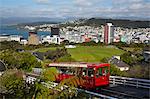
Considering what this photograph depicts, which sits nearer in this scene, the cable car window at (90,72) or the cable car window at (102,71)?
the cable car window at (90,72)

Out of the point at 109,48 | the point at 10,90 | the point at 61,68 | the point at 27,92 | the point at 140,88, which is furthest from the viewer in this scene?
the point at 109,48

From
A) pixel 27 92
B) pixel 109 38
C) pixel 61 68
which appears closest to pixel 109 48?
pixel 109 38

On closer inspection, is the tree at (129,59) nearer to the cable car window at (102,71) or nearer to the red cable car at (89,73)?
the cable car window at (102,71)

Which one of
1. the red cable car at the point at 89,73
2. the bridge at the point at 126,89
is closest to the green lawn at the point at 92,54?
the red cable car at the point at 89,73

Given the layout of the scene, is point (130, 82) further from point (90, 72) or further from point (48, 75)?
point (48, 75)

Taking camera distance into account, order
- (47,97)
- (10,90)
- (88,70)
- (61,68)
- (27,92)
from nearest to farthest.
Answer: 1. (47,97)
2. (27,92)
3. (10,90)
4. (88,70)
5. (61,68)

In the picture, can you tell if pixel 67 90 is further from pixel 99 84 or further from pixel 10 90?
pixel 99 84
